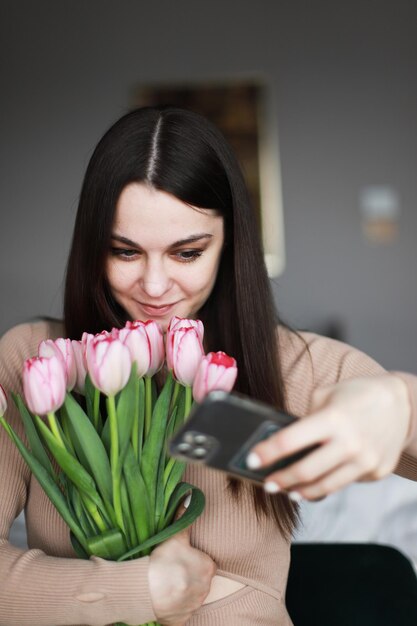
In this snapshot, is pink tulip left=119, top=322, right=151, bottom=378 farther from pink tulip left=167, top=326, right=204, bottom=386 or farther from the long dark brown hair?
the long dark brown hair

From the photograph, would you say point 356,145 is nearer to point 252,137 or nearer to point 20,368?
point 252,137

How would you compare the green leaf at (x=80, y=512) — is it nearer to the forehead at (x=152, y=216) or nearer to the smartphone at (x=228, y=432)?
the smartphone at (x=228, y=432)

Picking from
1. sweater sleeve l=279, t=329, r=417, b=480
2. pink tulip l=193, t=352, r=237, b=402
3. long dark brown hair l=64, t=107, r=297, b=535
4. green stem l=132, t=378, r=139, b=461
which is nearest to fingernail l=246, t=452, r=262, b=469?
pink tulip l=193, t=352, r=237, b=402

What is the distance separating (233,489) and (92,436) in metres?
0.38

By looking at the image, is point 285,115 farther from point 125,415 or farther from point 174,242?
point 125,415

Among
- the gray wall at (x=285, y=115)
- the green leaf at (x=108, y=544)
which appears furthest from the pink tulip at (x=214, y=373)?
the gray wall at (x=285, y=115)

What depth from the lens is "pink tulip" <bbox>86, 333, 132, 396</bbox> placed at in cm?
71

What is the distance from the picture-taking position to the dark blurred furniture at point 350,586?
1.32 m

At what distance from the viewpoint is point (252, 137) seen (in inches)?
184

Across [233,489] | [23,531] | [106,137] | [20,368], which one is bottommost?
[23,531]

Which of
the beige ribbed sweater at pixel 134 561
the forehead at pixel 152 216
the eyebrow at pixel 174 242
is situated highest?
the forehead at pixel 152 216

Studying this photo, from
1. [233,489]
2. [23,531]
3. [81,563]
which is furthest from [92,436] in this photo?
[23,531]

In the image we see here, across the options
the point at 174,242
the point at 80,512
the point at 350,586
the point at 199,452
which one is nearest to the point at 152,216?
the point at 174,242

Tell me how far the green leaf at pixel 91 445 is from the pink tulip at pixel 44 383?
0.07 metres
